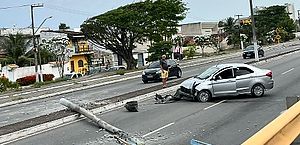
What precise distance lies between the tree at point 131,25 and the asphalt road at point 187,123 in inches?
1447

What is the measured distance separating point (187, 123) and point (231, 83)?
5.72m

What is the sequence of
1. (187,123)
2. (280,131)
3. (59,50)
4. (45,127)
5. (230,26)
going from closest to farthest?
(280,131) < (187,123) < (45,127) < (59,50) < (230,26)

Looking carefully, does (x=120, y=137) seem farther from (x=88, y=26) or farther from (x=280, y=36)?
(x=280, y=36)

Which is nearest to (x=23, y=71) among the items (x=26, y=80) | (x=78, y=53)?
(x=26, y=80)

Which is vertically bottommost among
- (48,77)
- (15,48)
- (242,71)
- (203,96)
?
(48,77)

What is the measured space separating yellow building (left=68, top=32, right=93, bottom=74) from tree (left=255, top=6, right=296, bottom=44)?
1939 inches

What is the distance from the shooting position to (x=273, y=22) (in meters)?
118

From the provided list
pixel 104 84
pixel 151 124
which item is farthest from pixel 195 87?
pixel 104 84

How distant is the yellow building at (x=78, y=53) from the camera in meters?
76.6

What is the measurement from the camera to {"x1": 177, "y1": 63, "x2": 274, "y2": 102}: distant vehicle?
18.8 meters

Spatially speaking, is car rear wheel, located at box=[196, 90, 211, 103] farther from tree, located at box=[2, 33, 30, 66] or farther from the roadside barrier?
tree, located at box=[2, 33, 30, 66]

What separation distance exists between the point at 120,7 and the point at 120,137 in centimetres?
4983

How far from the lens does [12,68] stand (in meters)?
57.4

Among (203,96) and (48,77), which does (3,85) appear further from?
(203,96)
